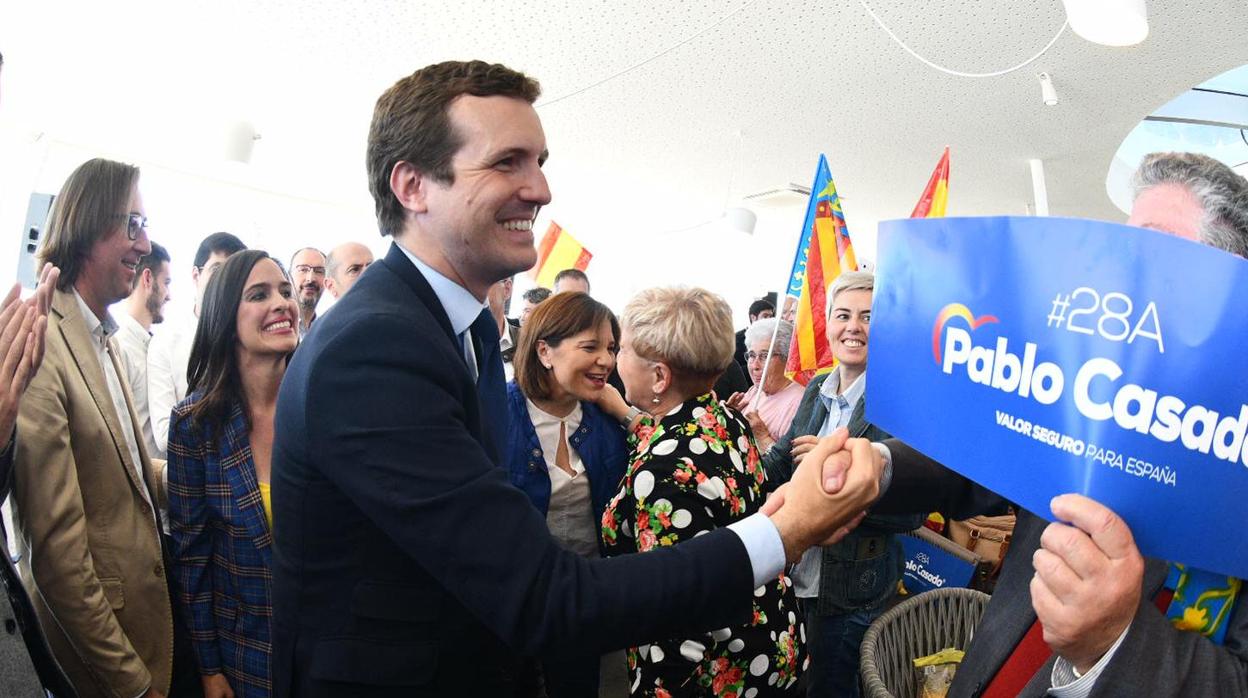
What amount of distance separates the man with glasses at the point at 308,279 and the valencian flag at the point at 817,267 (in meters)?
2.38

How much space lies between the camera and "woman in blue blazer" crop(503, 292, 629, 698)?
6.86 ft

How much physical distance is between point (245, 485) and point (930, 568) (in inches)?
81.6

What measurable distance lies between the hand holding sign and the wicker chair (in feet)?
1.80

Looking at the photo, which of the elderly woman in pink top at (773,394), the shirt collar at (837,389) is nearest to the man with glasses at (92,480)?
the shirt collar at (837,389)

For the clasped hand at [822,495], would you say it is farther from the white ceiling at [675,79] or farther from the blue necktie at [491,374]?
the white ceiling at [675,79]

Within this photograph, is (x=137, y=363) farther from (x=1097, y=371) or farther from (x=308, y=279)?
(x=1097, y=371)

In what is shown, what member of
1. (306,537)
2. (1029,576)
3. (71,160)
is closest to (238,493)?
(306,537)

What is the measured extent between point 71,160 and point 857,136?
770cm

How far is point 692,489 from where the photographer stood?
5.06ft

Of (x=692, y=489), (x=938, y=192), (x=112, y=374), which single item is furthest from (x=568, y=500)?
(x=938, y=192)

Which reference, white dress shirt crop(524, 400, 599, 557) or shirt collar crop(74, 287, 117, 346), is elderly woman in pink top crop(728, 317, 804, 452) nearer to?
white dress shirt crop(524, 400, 599, 557)

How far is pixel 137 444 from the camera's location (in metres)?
1.84

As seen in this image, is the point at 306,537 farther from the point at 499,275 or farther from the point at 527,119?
the point at 527,119

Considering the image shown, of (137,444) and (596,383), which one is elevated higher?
(596,383)
